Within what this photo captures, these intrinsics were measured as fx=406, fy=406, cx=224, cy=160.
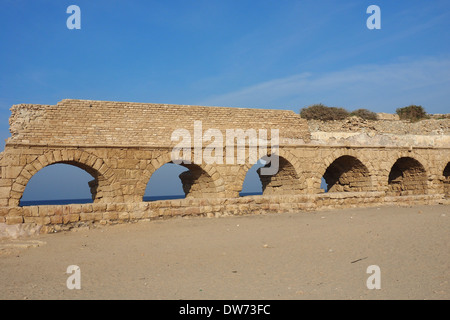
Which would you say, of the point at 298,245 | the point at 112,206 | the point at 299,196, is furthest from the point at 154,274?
the point at 299,196

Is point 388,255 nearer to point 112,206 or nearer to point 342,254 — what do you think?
point 342,254

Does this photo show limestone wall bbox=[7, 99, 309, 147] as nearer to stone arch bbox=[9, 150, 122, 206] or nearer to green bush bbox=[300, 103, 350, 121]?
stone arch bbox=[9, 150, 122, 206]

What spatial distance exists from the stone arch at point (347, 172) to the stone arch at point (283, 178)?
631 mm

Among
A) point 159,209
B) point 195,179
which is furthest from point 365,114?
point 159,209

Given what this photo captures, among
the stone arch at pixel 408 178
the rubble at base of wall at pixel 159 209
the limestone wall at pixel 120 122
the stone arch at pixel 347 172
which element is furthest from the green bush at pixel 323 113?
the limestone wall at pixel 120 122

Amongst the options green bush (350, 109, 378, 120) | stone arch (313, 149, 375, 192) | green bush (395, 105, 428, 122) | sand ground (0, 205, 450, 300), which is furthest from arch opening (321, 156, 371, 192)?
green bush (395, 105, 428, 122)

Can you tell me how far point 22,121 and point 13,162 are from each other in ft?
3.74

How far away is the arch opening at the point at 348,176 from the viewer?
583 inches

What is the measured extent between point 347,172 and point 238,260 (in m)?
9.94

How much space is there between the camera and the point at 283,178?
45.6ft

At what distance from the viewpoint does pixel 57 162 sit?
10469 millimetres

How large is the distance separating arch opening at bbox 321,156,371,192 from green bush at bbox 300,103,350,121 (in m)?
4.61

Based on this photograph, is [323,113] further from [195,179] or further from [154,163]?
[154,163]

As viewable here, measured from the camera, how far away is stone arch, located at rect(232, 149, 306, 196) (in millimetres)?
12562
